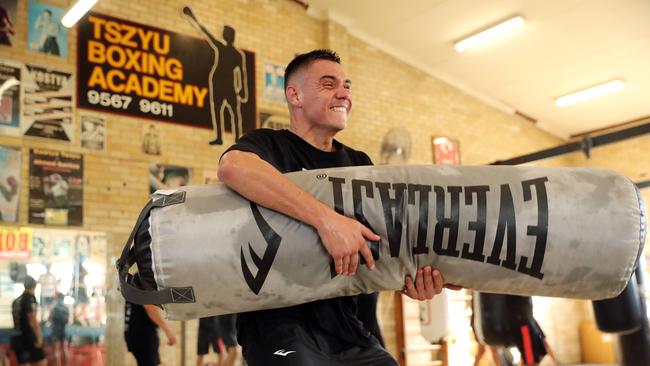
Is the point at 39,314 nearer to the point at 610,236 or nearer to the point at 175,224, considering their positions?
the point at 175,224

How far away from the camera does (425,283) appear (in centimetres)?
186

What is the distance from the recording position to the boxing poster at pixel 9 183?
615 cm

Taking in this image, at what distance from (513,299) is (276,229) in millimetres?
3985

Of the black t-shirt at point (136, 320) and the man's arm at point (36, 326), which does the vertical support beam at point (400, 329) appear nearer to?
the black t-shirt at point (136, 320)

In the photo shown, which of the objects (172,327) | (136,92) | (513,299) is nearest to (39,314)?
(172,327)

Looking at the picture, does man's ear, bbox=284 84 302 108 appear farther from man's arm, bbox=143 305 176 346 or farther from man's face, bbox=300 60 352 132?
man's arm, bbox=143 305 176 346

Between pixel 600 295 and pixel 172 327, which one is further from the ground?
pixel 600 295

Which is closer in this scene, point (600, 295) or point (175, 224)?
point (175, 224)

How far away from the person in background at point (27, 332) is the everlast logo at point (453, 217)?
17.2 feet

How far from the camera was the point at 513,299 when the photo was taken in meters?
5.25

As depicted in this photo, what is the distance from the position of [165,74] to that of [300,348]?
6.07m

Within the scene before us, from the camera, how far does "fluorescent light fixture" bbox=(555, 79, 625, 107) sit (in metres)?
10.0

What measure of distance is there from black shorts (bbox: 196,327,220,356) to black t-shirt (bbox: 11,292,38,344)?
1674mm

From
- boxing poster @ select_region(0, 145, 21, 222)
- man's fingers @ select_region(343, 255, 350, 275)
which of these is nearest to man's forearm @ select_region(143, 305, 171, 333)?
boxing poster @ select_region(0, 145, 21, 222)
